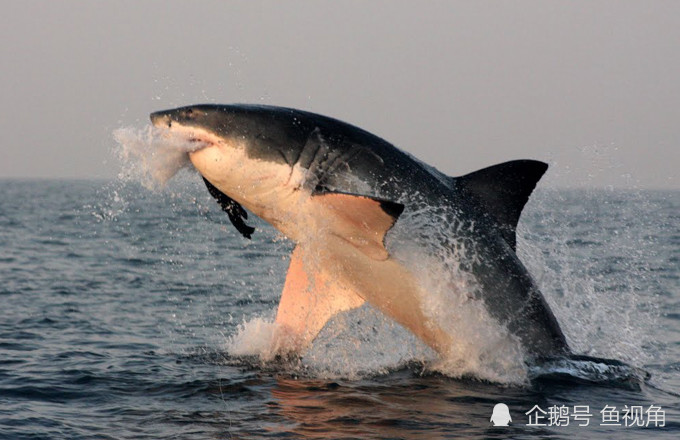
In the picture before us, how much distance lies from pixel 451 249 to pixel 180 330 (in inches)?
248

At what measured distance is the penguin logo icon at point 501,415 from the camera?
8.45 metres

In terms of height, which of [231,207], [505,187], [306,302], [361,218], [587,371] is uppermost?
[505,187]

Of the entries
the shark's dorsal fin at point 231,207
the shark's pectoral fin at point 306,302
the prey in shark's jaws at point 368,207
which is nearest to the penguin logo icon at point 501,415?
the prey in shark's jaws at point 368,207

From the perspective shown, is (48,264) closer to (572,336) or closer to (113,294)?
(113,294)

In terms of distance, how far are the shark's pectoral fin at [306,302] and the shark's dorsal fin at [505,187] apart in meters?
1.79

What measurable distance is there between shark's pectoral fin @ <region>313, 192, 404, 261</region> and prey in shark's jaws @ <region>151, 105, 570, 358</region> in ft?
0.04

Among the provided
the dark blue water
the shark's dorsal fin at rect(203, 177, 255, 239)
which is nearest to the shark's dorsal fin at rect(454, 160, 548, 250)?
the dark blue water

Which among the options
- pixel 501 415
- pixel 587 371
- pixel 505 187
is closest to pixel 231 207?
pixel 505 187

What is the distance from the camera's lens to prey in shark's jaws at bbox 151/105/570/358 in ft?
28.7

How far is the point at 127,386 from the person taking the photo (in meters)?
9.96

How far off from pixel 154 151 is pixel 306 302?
2.92 meters

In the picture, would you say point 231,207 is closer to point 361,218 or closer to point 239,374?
point 361,218

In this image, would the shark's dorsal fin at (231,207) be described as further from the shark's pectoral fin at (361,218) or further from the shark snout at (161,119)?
the shark's pectoral fin at (361,218)

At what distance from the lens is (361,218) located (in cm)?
846
